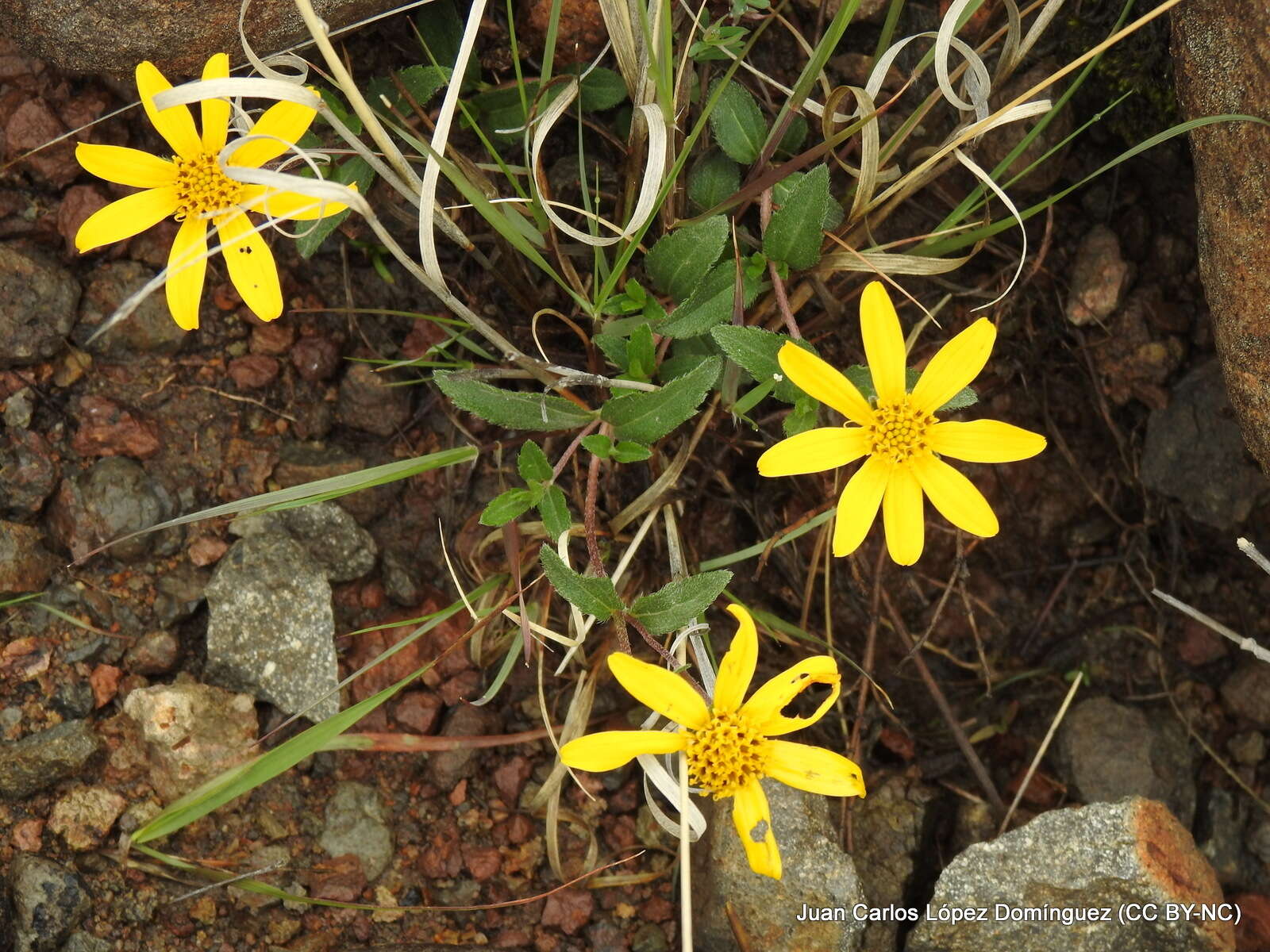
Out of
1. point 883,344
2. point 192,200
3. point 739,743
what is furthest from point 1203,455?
point 192,200

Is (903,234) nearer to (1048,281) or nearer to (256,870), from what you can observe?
(1048,281)

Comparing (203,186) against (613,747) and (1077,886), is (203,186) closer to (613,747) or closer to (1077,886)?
(613,747)

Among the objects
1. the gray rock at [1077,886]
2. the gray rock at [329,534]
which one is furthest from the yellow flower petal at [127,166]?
the gray rock at [1077,886]

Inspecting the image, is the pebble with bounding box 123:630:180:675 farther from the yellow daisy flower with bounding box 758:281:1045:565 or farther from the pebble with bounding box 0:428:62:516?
the yellow daisy flower with bounding box 758:281:1045:565

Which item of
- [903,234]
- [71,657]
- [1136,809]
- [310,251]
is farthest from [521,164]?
[1136,809]

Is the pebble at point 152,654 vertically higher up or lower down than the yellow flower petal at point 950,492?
lower down

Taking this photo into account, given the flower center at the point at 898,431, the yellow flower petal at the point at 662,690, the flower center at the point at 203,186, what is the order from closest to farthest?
the yellow flower petal at the point at 662,690 → the flower center at the point at 898,431 → the flower center at the point at 203,186

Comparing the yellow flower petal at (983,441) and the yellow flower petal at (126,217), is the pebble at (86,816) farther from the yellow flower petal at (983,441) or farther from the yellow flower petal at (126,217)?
the yellow flower petal at (983,441)

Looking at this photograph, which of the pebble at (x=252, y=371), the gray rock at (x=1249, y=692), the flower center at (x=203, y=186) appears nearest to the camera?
the flower center at (x=203, y=186)
